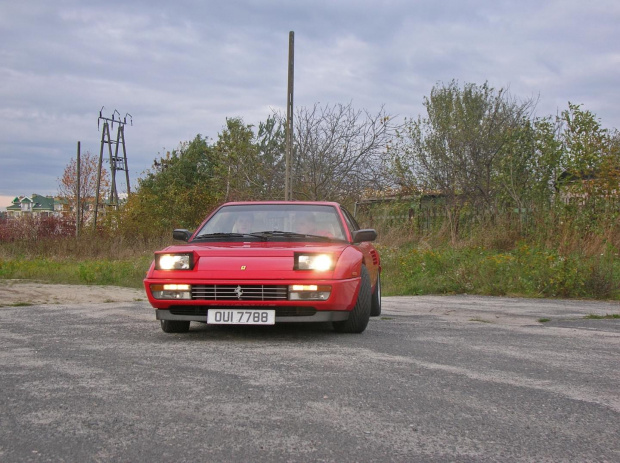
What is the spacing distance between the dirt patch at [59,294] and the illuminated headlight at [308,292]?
17.9ft

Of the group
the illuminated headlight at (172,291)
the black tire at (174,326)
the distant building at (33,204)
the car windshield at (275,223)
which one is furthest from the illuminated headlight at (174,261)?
the distant building at (33,204)

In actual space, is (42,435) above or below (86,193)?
below

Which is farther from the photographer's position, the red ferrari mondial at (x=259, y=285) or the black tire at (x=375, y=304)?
the black tire at (x=375, y=304)

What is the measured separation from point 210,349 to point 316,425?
223cm

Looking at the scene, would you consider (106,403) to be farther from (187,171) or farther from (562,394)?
(187,171)

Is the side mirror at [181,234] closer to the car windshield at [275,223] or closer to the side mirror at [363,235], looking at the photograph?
the car windshield at [275,223]

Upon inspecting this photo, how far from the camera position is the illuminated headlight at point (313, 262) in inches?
219

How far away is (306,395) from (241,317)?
6.62 ft

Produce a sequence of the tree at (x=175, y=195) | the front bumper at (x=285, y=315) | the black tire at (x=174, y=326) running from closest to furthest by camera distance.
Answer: the front bumper at (x=285, y=315), the black tire at (x=174, y=326), the tree at (x=175, y=195)

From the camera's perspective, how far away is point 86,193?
5934 cm

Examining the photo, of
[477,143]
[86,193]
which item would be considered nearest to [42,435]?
[477,143]

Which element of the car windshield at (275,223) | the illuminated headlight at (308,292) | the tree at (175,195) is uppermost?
the tree at (175,195)

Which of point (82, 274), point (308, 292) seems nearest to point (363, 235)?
point (308, 292)

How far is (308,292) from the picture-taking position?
18.0 feet
